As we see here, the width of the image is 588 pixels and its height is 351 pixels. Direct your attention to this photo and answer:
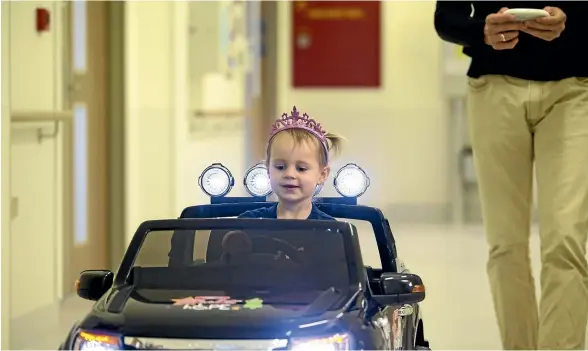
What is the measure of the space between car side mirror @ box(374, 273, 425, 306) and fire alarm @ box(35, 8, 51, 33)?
2.05 m

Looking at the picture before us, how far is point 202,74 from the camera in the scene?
19.0 feet

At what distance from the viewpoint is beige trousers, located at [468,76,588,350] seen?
8.79 ft

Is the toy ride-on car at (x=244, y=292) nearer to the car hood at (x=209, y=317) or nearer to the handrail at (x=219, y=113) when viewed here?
the car hood at (x=209, y=317)

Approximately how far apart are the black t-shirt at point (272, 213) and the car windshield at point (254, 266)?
0.26 metres

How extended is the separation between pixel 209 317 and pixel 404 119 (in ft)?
20.8

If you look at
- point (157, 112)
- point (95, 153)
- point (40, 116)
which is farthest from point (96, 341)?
point (157, 112)

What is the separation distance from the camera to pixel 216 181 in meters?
2.35

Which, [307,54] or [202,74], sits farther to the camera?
[307,54]

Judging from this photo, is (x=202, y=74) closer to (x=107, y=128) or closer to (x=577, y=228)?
(x=107, y=128)

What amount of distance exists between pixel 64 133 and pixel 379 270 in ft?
7.15

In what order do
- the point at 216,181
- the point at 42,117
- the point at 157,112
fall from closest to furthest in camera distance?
the point at 216,181 < the point at 42,117 < the point at 157,112

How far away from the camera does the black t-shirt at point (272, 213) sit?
7.39 ft

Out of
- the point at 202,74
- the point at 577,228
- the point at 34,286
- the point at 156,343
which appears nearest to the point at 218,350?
the point at 156,343

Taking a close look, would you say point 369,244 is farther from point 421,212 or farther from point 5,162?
point 421,212
